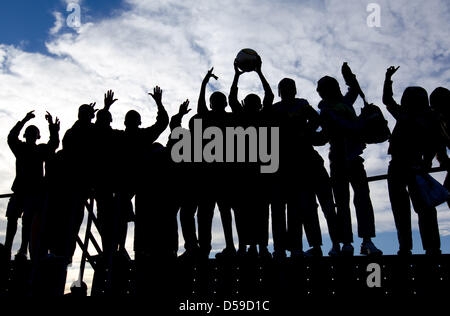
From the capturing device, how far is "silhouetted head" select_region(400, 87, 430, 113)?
5.23 metres

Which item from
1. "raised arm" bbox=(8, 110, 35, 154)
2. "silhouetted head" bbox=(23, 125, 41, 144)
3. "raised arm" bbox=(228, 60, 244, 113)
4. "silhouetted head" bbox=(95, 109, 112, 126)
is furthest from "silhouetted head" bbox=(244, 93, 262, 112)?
"raised arm" bbox=(8, 110, 35, 154)

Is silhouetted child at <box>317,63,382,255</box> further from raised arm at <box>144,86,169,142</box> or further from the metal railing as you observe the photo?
raised arm at <box>144,86,169,142</box>

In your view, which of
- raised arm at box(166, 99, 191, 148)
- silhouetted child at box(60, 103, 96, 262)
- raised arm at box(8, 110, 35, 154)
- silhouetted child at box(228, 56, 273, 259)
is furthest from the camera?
raised arm at box(8, 110, 35, 154)

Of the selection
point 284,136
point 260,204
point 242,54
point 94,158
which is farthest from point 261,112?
point 94,158

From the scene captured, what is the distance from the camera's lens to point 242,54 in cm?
595

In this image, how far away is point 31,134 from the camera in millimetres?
7094

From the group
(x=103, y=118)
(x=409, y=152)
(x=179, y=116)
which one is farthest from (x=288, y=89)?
(x=103, y=118)

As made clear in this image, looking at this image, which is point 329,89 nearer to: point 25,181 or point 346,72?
point 346,72

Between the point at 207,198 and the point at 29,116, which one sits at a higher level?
the point at 29,116

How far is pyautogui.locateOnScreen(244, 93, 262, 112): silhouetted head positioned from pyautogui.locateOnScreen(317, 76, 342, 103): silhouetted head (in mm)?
870

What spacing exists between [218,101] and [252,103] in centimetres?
50

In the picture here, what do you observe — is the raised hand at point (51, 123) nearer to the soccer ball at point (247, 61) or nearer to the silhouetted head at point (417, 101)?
the soccer ball at point (247, 61)

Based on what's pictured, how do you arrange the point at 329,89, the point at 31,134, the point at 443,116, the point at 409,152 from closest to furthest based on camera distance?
1. the point at 409,152
2. the point at 443,116
3. the point at 329,89
4. the point at 31,134

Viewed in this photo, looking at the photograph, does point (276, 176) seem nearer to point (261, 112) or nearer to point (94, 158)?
point (261, 112)
